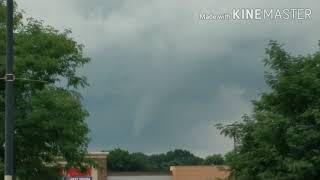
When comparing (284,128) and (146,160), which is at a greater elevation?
Answer: (146,160)

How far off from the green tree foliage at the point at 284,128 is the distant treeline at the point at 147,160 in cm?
11568

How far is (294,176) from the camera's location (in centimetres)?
1795

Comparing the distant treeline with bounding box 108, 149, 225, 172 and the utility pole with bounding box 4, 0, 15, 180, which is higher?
the distant treeline with bounding box 108, 149, 225, 172

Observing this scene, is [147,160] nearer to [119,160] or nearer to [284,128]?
[119,160]

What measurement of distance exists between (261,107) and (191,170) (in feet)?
259

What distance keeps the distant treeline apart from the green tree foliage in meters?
116

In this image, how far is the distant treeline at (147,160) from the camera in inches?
5642

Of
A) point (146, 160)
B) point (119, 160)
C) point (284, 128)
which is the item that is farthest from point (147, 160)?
point (284, 128)

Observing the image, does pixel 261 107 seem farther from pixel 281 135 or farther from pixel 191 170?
pixel 191 170

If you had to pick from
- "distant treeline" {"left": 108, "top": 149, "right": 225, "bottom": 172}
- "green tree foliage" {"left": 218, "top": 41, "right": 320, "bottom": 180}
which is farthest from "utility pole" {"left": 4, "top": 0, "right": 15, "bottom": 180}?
"distant treeline" {"left": 108, "top": 149, "right": 225, "bottom": 172}

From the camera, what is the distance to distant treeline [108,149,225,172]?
143312 mm

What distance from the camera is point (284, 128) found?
18.3 m

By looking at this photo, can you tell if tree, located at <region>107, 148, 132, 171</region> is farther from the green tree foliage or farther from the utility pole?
the utility pole

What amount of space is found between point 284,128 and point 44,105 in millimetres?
8890
